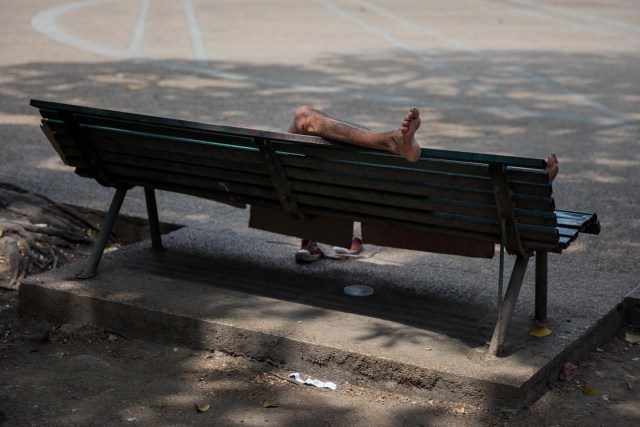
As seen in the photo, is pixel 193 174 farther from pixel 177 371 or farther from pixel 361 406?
pixel 361 406

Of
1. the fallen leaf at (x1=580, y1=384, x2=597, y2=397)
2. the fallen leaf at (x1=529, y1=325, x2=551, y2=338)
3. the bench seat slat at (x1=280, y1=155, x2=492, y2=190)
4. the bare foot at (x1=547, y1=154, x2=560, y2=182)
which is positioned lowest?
the fallen leaf at (x1=580, y1=384, x2=597, y2=397)

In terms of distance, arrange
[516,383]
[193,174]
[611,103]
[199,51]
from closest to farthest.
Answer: [516,383], [193,174], [611,103], [199,51]

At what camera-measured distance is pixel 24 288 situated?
5051 millimetres

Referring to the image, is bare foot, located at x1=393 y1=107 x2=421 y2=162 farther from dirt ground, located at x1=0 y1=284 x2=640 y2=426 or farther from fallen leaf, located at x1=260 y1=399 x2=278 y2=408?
fallen leaf, located at x1=260 y1=399 x2=278 y2=408

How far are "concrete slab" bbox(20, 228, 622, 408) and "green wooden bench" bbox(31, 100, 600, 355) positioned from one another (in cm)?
19

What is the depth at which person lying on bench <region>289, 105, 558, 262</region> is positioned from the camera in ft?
12.9

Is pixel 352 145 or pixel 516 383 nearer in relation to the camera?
pixel 516 383

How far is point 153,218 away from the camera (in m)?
5.54

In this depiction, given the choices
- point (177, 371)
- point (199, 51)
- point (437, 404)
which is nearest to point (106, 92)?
point (199, 51)

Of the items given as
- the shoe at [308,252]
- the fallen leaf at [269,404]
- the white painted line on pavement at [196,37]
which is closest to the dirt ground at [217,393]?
the fallen leaf at [269,404]

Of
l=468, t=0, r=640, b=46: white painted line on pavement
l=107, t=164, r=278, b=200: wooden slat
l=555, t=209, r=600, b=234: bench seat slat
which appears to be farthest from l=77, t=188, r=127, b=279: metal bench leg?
l=468, t=0, r=640, b=46: white painted line on pavement

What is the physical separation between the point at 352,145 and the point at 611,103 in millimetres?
7320

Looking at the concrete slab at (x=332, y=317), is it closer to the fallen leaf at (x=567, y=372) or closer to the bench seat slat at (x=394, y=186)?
the fallen leaf at (x=567, y=372)

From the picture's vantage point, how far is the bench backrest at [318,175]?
13.2 ft
